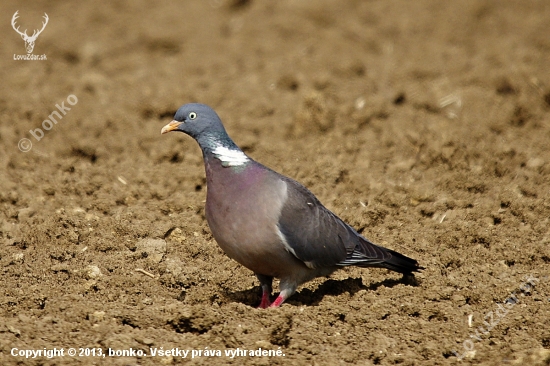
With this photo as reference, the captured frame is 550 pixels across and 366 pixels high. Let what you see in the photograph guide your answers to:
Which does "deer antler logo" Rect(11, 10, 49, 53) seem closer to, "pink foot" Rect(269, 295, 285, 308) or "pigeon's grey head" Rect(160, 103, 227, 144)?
"pigeon's grey head" Rect(160, 103, 227, 144)

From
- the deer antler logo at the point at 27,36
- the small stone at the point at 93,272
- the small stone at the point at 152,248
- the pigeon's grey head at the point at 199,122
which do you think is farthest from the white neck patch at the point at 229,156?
the deer antler logo at the point at 27,36

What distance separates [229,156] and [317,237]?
0.87m

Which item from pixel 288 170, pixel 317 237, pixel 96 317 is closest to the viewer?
pixel 96 317

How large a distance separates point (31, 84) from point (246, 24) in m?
3.32

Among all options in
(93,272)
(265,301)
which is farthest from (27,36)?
(265,301)

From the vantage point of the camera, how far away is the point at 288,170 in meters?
7.33

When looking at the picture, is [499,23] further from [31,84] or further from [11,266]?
[11,266]

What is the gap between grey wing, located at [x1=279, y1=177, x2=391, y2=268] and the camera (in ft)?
16.9

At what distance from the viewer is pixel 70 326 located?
461 centimetres

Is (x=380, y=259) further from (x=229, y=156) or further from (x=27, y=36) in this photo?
(x=27, y=36)

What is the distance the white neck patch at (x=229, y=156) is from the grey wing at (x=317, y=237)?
36 cm

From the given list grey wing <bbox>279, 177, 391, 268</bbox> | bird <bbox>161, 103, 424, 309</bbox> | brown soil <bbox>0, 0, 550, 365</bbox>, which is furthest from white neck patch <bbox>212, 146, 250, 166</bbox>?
brown soil <bbox>0, 0, 550, 365</bbox>

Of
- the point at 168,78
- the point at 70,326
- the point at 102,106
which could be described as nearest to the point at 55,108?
the point at 102,106

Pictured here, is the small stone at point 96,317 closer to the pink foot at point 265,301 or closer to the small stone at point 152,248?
the small stone at point 152,248
